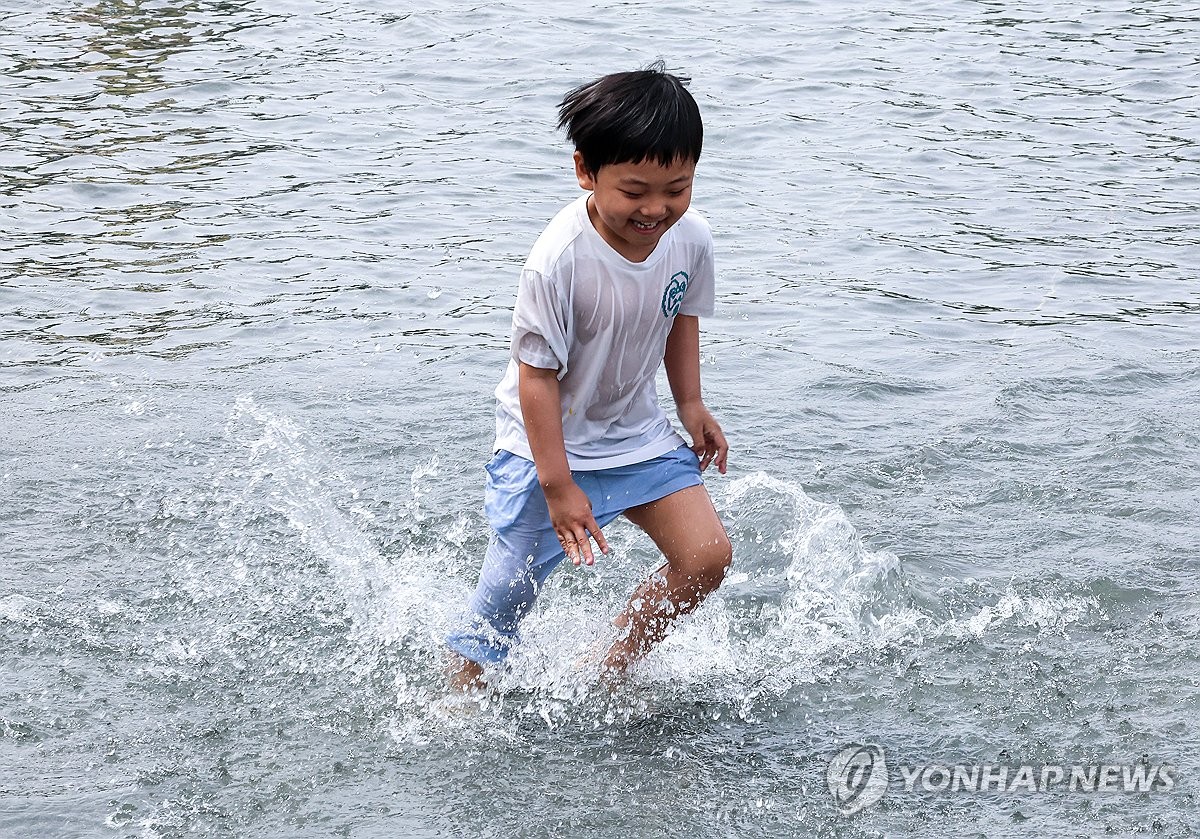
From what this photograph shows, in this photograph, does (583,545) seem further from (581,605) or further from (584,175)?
(581,605)

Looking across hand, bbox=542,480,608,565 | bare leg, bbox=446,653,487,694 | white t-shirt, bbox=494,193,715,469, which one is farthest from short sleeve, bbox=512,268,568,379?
bare leg, bbox=446,653,487,694

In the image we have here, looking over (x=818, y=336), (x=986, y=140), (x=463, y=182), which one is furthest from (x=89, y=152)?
(x=986, y=140)

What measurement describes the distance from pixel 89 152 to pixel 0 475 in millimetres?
4778

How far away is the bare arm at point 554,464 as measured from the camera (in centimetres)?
352

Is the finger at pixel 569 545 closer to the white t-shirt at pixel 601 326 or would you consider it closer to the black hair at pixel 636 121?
the white t-shirt at pixel 601 326

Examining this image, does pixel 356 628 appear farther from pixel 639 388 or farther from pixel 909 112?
pixel 909 112

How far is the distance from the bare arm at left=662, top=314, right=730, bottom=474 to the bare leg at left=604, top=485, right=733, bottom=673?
0.15 m

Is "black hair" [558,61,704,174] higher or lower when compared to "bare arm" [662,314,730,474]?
higher

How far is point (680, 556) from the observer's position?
3.80m

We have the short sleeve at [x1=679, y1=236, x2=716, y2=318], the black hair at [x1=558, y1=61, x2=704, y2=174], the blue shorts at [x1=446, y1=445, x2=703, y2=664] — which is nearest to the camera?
the black hair at [x1=558, y1=61, x2=704, y2=174]

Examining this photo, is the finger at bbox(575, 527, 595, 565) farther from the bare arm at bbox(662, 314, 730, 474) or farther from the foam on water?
the foam on water

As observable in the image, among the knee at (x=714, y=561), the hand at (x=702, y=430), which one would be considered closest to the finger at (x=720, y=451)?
the hand at (x=702, y=430)

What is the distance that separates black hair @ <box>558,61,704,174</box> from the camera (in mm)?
3285

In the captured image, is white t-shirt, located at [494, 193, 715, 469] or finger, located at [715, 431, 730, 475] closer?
white t-shirt, located at [494, 193, 715, 469]
